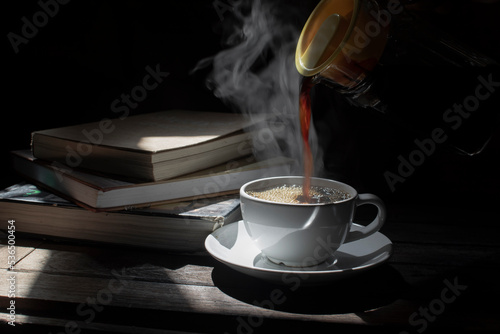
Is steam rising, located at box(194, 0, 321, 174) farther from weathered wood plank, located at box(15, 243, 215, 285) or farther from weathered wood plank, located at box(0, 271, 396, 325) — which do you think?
weathered wood plank, located at box(0, 271, 396, 325)

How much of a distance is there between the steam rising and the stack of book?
0.81ft

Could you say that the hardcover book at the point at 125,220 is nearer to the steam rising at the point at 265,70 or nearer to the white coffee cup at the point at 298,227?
the white coffee cup at the point at 298,227

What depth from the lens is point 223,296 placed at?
777mm

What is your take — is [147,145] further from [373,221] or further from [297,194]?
[373,221]

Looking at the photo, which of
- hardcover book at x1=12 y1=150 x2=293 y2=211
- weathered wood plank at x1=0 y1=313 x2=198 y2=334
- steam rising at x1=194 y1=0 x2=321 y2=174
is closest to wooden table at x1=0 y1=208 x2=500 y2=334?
weathered wood plank at x1=0 y1=313 x2=198 y2=334

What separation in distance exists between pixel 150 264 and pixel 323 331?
1.21ft

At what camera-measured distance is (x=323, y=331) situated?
0.70 metres

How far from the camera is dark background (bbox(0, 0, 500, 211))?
4.30 feet

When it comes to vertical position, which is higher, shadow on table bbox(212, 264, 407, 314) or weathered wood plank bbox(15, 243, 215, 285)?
shadow on table bbox(212, 264, 407, 314)

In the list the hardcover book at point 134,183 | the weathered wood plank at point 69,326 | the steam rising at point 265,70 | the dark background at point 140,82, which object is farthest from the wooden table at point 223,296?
the steam rising at point 265,70

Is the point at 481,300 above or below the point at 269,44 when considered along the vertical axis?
below

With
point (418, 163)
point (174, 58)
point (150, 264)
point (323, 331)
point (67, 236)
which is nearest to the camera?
point (323, 331)

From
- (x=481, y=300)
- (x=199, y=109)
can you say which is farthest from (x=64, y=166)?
(x=481, y=300)

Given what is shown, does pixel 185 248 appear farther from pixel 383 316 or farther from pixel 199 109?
pixel 199 109
